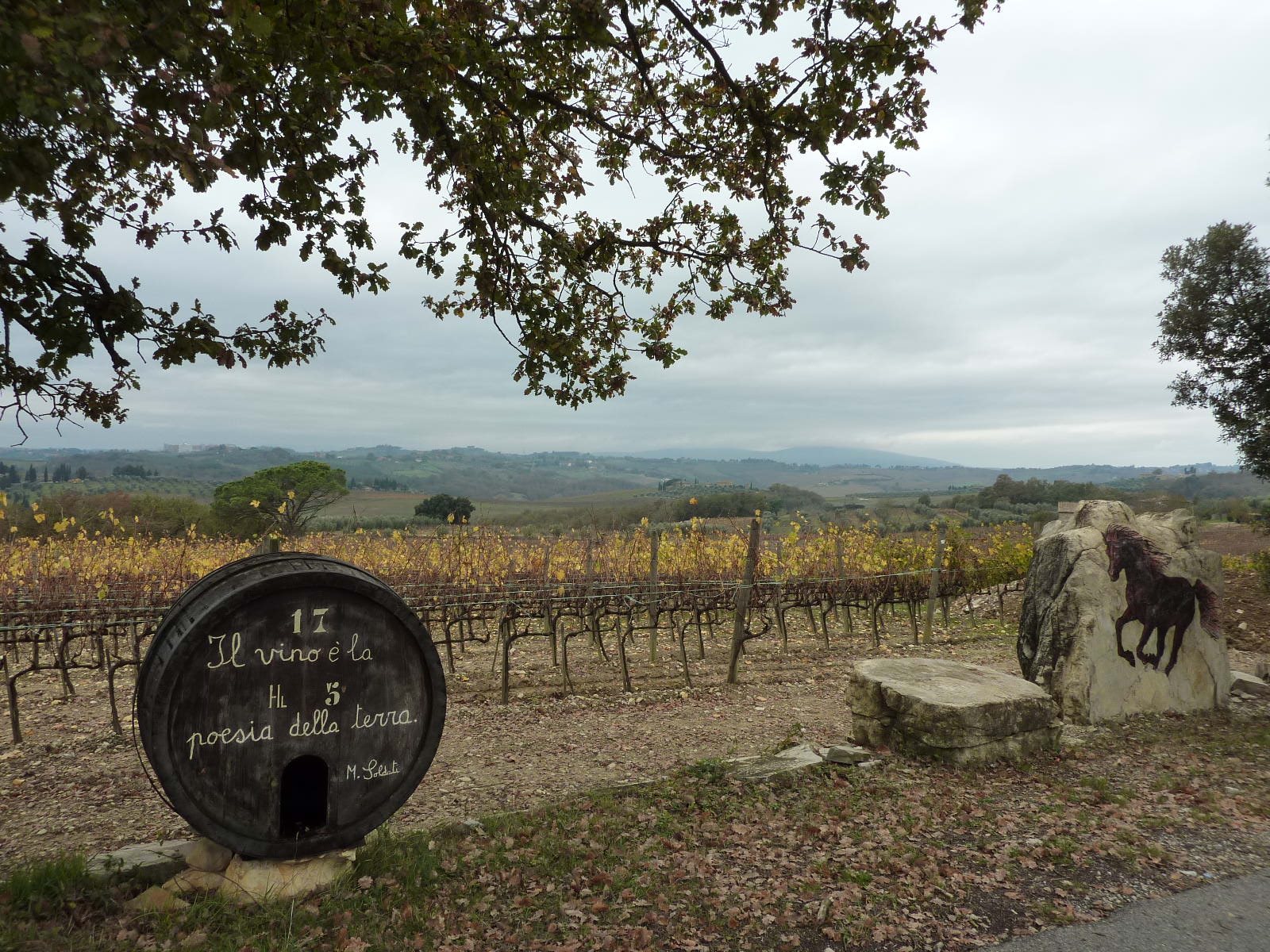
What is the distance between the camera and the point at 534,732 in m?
7.62

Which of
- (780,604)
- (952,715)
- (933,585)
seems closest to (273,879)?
(952,715)

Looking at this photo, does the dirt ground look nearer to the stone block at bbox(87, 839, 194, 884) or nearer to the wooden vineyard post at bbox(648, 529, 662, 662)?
the wooden vineyard post at bbox(648, 529, 662, 662)

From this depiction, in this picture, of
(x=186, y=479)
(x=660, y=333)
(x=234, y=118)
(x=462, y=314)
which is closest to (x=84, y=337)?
(x=234, y=118)

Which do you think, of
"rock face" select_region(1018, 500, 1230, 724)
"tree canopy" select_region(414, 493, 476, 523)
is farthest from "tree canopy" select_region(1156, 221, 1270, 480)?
"tree canopy" select_region(414, 493, 476, 523)

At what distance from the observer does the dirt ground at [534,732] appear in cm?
516

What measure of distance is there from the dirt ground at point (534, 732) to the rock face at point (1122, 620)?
2291 millimetres

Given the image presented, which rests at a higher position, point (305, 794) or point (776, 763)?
point (305, 794)

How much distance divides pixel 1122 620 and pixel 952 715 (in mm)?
2929

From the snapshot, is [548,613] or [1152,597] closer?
[1152,597]

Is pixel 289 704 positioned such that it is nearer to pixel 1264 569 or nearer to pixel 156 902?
pixel 156 902

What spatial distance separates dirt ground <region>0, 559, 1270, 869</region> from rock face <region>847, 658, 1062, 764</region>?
2.60 feet

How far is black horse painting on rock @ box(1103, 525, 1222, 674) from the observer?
7488 millimetres

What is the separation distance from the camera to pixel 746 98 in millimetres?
5340

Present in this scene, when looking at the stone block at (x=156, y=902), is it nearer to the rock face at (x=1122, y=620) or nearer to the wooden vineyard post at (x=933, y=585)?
the rock face at (x=1122, y=620)
